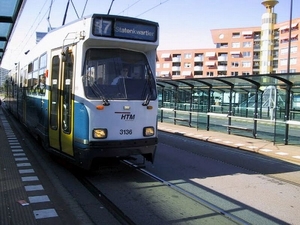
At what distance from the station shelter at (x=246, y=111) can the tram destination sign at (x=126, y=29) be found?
6673mm

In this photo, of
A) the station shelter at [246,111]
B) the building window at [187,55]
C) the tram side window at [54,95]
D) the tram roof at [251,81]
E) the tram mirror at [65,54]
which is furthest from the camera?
the building window at [187,55]

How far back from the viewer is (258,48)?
95812 mm

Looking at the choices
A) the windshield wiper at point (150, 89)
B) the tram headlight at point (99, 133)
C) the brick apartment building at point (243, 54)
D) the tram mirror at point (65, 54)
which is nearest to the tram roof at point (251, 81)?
the windshield wiper at point (150, 89)

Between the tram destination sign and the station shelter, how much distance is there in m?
6.67

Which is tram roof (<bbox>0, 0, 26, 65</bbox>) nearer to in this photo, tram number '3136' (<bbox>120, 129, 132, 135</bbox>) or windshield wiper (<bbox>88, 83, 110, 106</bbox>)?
windshield wiper (<bbox>88, 83, 110, 106</bbox>)

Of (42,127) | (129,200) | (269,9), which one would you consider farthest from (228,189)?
(269,9)

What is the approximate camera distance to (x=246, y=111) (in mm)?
17562

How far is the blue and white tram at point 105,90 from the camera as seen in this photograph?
6.52 meters

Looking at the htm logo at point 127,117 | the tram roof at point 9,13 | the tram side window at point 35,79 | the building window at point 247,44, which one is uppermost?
the building window at point 247,44

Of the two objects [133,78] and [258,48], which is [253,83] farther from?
[258,48]

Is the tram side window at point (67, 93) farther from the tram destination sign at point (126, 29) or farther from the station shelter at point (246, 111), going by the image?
the station shelter at point (246, 111)

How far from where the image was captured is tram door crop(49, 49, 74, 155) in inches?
276

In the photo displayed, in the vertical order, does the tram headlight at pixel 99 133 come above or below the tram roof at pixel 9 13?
below

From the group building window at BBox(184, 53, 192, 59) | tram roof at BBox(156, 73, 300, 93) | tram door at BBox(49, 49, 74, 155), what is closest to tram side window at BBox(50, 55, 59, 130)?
tram door at BBox(49, 49, 74, 155)
